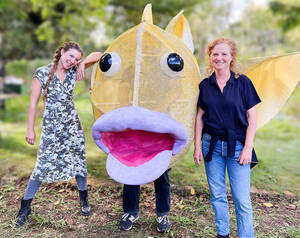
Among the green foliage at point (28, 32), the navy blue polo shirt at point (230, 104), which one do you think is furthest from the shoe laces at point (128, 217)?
the green foliage at point (28, 32)

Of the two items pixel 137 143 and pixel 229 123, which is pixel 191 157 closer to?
pixel 229 123

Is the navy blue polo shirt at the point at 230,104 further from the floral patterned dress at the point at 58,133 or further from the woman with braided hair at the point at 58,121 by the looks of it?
the floral patterned dress at the point at 58,133

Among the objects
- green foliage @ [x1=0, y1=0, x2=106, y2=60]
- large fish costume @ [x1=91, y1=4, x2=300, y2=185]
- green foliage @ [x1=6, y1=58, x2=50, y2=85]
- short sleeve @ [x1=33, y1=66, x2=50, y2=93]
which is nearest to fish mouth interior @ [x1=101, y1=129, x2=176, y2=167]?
large fish costume @ [x1=91, y1=4, x2=300, y2=185]

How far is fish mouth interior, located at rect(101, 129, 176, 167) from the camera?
1.82 m

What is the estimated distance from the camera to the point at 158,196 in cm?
229

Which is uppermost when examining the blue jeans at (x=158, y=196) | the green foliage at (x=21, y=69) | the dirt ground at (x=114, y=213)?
the green foliage at (x=21, y=69)

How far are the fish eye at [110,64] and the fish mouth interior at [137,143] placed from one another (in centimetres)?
41

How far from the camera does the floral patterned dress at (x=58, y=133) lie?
2.32 metres

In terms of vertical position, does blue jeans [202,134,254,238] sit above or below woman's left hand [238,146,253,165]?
below

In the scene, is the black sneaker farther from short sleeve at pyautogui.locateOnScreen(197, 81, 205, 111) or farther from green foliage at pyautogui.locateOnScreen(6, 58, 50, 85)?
green foliage at pyautogui.locateOnScreen(6, 58, 50, 85)

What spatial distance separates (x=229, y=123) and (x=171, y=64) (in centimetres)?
53

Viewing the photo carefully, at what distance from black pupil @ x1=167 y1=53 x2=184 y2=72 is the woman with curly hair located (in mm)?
227

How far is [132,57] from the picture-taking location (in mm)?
1887

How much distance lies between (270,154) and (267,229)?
98.1 inches
